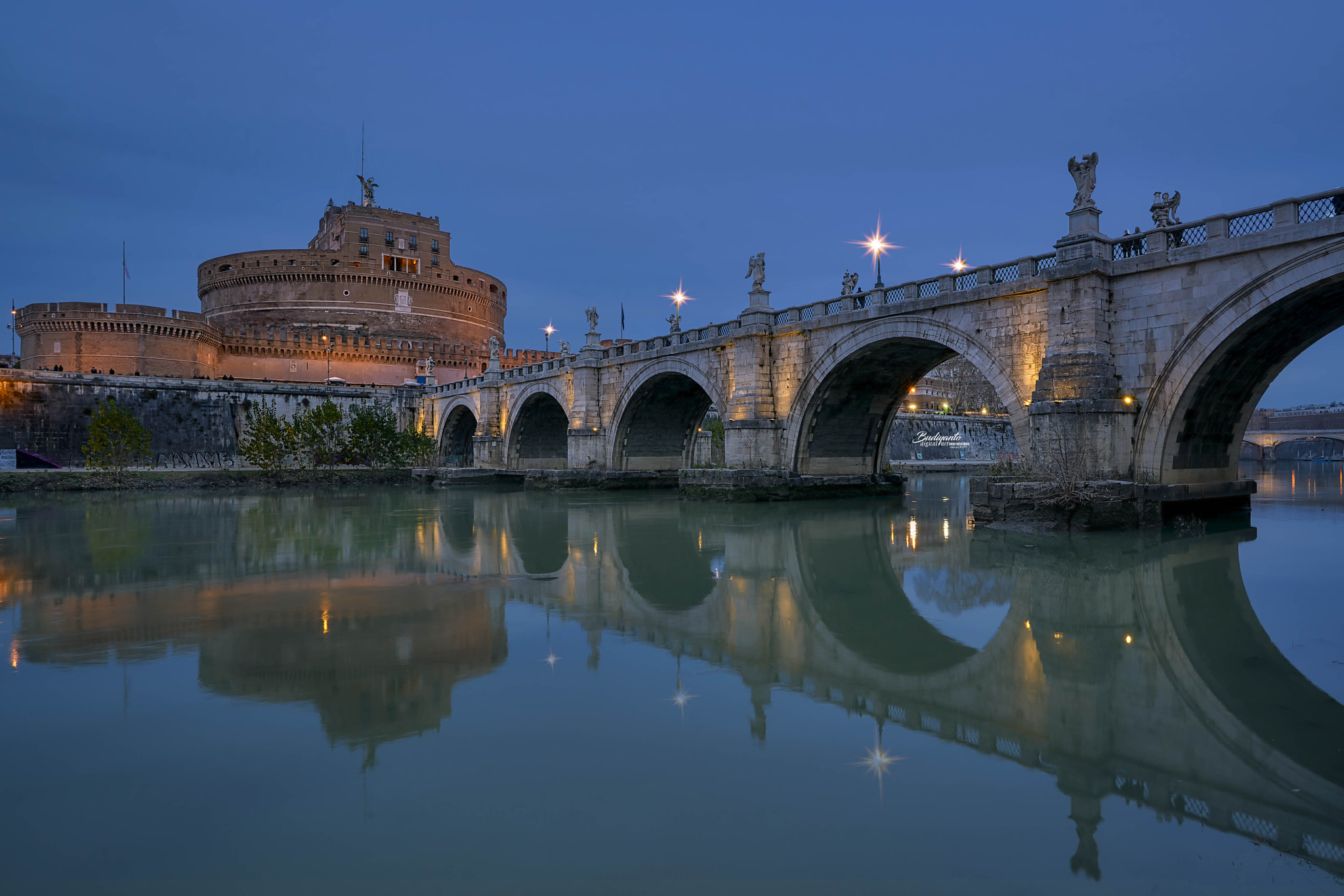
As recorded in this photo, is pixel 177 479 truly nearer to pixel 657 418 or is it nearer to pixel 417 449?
pixel 417 449

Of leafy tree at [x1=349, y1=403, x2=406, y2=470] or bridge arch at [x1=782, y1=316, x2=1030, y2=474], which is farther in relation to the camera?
leafy tree at [x1=349, y1=403, x2=406, y2=470]

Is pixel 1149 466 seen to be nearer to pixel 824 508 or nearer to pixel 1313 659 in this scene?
pixel 824 508

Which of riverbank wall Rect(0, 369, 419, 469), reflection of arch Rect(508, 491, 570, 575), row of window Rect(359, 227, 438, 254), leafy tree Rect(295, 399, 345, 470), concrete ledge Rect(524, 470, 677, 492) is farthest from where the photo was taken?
row of window Rect(359, 227, 438, 254)

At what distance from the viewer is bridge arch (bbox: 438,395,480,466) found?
159 ft

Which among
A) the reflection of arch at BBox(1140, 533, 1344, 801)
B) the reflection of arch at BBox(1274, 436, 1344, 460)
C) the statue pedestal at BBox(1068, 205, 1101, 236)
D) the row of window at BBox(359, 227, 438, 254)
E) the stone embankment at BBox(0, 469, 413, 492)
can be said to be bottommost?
the reflection of arch at BBox(1140, 533, 1344, 801)

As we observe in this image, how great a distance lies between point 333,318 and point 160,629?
5805cm

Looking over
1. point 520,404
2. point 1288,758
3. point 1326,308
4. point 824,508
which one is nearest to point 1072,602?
point 1288,758

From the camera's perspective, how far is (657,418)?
1308 inches

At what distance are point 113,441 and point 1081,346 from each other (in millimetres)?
40231

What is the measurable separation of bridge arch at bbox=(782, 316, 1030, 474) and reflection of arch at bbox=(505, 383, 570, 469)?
1718 cm

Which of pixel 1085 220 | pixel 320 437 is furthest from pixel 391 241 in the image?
pixel 1085 220

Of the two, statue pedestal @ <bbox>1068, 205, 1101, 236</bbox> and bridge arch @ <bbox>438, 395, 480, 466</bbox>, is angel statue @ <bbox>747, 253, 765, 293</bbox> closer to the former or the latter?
statue pedestal @ <bbox>1068, 205, 1101, 236</bbox>

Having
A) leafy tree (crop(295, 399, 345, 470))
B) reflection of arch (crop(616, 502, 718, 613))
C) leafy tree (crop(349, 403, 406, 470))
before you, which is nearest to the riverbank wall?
leafy tree (crop(295, 399, 345, 470))

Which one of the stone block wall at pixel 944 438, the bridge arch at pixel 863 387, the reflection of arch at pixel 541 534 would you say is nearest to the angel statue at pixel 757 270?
the bridge arch at pixel 863 387
